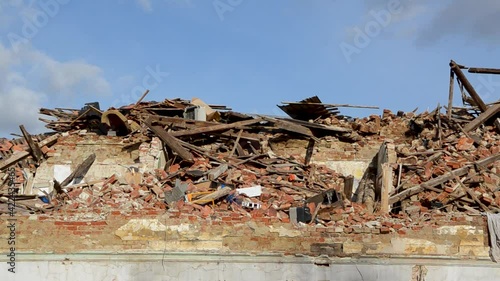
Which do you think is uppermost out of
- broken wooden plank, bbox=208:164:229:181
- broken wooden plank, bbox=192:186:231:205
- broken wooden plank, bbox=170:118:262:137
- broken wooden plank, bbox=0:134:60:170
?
broken wooden plank, bbox=170:118:262:137

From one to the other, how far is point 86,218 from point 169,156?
3394 millimetres

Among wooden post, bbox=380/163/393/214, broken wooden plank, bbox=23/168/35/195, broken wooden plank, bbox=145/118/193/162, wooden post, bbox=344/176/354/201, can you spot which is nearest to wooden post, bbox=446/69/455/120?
wooden post, bbox=380/163/393/214

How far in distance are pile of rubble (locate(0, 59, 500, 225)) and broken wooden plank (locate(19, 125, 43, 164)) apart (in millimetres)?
29

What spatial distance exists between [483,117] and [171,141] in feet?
24.2

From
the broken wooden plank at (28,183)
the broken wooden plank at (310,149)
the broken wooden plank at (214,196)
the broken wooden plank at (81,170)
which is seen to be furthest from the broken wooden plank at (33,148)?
the broken wooden plank at (310,149)

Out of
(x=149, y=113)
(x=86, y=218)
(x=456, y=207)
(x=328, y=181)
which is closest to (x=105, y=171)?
(x=149, y=113)

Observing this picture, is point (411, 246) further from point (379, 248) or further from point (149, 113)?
point (149, 113)

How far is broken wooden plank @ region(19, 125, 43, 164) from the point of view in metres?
10.3

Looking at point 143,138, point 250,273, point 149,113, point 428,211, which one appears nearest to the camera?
point 250,273

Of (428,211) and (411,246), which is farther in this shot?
(428,211)

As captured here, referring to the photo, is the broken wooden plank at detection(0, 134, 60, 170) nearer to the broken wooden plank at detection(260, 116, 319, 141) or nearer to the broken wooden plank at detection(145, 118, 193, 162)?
the broken wooden plank at detection(145, 118, 193, 162)

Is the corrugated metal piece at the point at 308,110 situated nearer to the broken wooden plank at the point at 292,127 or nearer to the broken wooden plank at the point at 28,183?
the broken wooden plank at the point at 292,127

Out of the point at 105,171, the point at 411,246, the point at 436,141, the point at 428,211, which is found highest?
the point at 436,141

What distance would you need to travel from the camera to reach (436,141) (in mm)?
10234
